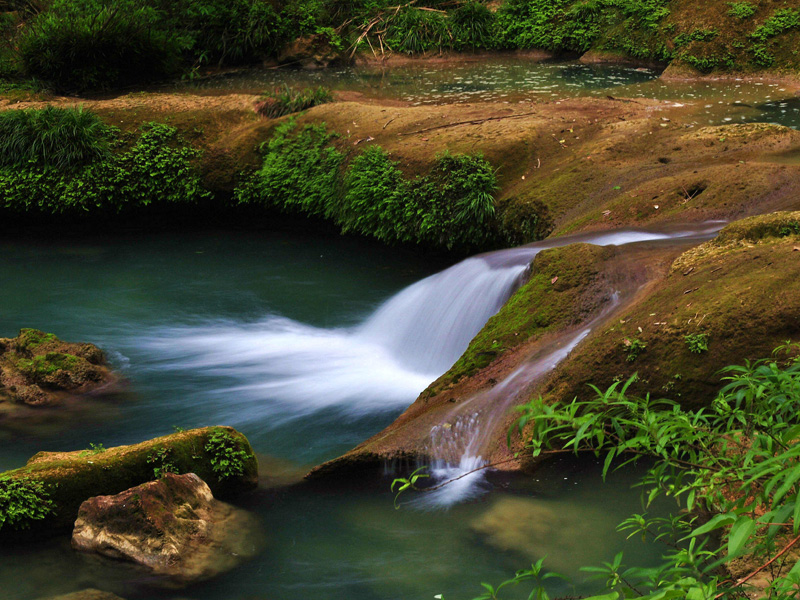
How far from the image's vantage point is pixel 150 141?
11.7 meters

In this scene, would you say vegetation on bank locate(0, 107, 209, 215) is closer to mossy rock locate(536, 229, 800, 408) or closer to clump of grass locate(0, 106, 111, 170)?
clump of grass locate(0, 106, 111, 170)

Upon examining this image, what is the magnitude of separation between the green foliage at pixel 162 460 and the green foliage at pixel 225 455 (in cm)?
24

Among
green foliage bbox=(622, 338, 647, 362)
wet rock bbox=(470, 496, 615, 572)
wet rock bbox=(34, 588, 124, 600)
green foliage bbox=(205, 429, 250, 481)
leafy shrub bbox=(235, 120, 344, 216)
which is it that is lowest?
wet rock bbox=(470, 496, 615, 572)

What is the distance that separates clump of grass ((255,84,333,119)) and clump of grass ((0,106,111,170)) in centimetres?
230

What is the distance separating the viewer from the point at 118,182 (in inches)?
453

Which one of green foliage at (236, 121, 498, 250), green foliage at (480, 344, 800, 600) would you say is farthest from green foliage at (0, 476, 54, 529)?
green foliage at (236, 121, 498, 250)

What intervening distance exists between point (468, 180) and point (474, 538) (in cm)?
571

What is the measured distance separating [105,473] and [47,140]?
7641mm

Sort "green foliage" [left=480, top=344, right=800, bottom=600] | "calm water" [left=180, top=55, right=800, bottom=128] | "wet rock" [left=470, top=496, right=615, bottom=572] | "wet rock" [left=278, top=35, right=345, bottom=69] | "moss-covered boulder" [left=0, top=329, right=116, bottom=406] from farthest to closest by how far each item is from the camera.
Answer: "wet rock" [left=278, top=35, right=345, bottom=69] < "calm water" [left=180, top=55, right=800, bottom=128] < "moss-covered boulder" [left=0, top=329, right=116, bottom=406] < "wet rock" [left=470, top=496, right=615, bottom=572] < "green foliage" [left=480, top=344, right=800, bottom=600]

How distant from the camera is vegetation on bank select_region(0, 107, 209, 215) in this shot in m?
11.3

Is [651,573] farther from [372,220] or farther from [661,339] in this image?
[372,220]

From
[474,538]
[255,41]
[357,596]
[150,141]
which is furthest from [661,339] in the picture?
[255,41]

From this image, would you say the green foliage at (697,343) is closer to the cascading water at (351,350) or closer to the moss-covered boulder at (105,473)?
the cascading water at (351,350)

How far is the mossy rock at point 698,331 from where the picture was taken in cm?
482
